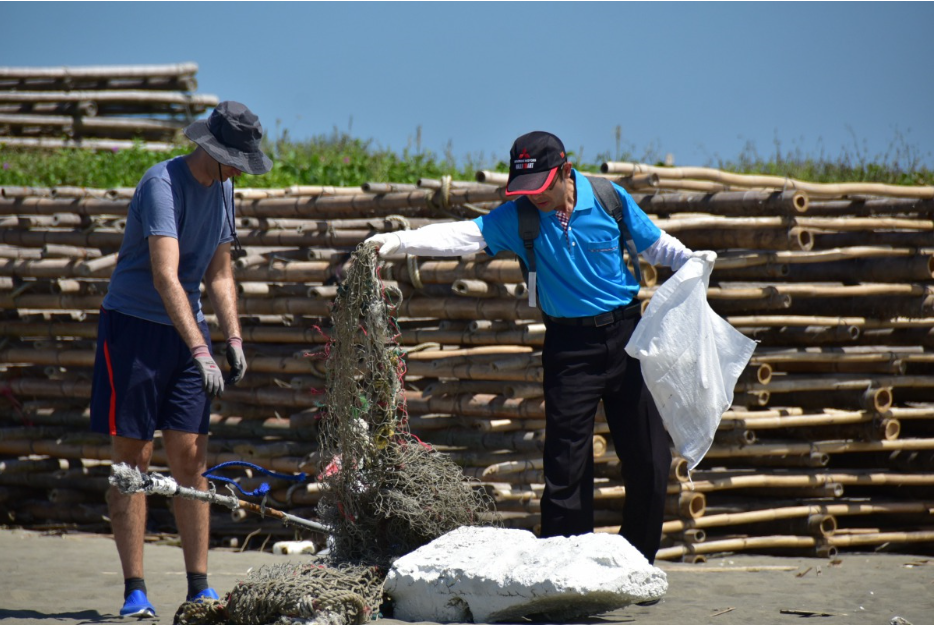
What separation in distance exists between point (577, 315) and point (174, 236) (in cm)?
159

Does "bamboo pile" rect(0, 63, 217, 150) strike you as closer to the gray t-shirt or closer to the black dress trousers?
the gray t-shirt

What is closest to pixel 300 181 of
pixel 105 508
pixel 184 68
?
pixel 184 68

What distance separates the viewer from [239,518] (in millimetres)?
6176

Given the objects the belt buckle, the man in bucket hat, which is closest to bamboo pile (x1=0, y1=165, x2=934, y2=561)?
the belt buckle

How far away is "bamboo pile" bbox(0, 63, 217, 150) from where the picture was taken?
507 inches

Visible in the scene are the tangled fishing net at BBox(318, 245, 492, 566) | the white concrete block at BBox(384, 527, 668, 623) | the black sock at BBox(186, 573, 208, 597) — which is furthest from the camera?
the black sock at BBox(186, 573, 208, 597)

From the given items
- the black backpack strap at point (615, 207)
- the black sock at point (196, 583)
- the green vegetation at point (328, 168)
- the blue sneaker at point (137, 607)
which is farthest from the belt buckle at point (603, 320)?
the green vegetation at point (328, 168)

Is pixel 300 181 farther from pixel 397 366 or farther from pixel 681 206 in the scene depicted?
pixel 397 366

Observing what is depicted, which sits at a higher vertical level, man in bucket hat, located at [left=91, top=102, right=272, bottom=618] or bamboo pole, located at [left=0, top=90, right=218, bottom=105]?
bamboo pole, located at [left=0, top=90, right=218, bottom=105]

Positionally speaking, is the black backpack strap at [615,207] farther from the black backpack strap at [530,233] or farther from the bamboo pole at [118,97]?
the bamboo pole at [118,97]

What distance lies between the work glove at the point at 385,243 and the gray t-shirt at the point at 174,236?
708 mm

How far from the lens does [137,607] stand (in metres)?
4.00

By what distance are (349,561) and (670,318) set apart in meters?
1.56

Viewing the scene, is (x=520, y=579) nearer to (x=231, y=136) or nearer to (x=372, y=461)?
(x=372, y=461)
